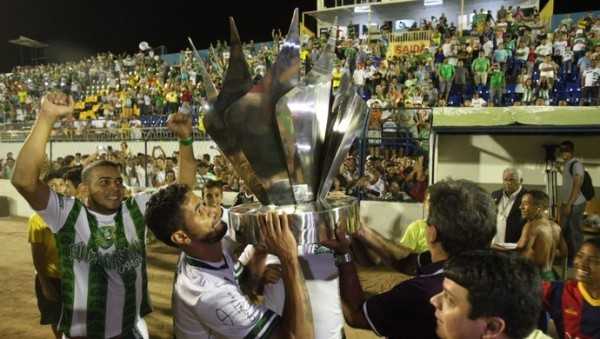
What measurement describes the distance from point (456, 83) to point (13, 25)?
111 ft

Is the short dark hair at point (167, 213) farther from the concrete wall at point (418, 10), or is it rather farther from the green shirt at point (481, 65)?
the concrete wall at point (418, 10)

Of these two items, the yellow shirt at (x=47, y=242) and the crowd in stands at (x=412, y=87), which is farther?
the crowd in stands at (x=412, y=87)

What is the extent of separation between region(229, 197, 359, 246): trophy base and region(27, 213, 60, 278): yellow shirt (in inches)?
97.6

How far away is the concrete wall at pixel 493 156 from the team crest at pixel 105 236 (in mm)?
8220

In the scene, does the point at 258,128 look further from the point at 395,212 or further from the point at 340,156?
the point at 395,212

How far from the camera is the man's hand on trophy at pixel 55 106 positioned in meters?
2.02

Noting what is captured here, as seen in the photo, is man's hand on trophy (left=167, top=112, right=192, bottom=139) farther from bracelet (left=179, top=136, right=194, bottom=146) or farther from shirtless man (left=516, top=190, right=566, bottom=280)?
shirtless man (left=516, top=190, right=566, bottom=280)

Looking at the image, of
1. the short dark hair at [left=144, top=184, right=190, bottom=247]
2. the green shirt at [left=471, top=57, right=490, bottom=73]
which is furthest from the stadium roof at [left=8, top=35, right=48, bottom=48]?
the short dark hair at [left=144, top=184, right=190, bottom=247]

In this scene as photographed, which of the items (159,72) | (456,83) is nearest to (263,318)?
(456,83)

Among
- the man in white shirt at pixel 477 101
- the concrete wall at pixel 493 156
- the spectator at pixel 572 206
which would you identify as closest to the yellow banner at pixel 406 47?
the man in white shirt at pixel 477 101

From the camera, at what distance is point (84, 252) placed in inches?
95.7

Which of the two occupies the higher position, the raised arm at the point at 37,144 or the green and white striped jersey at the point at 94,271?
the raised arm at the point at 37,144

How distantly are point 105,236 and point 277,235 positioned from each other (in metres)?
1.41

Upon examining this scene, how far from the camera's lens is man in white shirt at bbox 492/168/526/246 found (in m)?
5.27
